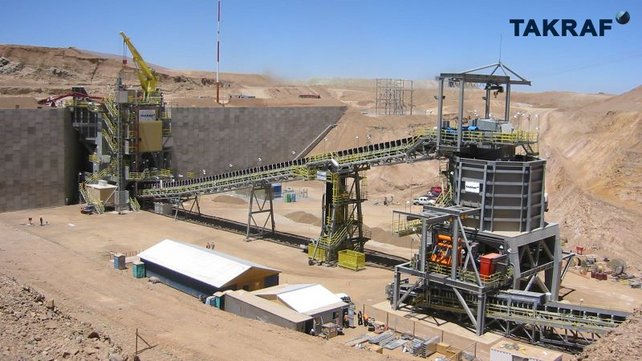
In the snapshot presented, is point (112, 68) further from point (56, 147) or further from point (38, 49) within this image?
point (56, 147)

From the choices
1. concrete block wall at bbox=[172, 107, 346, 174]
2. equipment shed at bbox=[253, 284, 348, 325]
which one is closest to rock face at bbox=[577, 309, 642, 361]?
equipment shed at bbox=[253, 284, 348, 325]

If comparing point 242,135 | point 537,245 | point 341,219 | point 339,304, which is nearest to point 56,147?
point 242,135

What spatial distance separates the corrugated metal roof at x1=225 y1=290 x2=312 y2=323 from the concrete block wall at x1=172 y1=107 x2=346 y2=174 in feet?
126

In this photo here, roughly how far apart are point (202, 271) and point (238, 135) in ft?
129

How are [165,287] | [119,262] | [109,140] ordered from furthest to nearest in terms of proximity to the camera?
1. [109,140]
2. [119,262]
3. [165,287]

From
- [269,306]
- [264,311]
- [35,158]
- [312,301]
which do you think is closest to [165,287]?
[269,306]

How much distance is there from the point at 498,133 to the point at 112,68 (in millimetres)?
93931

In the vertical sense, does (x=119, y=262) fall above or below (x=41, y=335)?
below

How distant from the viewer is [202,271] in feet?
105

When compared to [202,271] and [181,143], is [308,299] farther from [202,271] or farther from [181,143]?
[181,143]

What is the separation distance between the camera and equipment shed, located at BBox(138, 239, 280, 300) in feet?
102

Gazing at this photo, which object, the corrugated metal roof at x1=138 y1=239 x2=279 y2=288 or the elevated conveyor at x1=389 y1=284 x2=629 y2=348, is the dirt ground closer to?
the corrugated metal roof at x1=138 y1=239 x2=279 y2=288

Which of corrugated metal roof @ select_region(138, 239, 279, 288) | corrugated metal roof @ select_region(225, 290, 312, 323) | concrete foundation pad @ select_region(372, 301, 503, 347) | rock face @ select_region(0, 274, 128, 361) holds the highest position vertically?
rock face @ select_region(0, 274, 128, 361)

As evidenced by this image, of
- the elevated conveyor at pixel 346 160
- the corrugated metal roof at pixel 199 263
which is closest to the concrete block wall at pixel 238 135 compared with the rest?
the elevated conveyor at pixel 346 160
